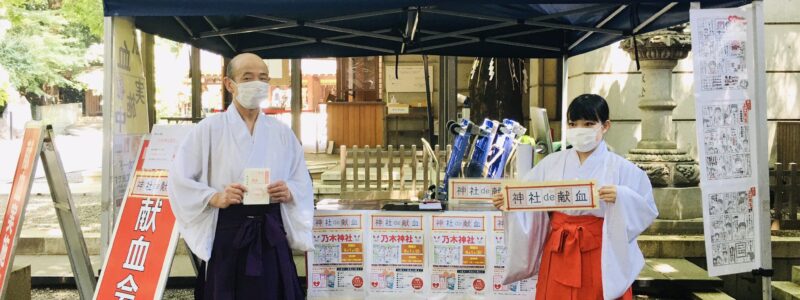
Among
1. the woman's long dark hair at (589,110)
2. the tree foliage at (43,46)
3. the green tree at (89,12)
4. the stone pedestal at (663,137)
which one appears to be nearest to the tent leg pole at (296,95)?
the green tree at (89,12)

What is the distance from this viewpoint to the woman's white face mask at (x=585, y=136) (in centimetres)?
335

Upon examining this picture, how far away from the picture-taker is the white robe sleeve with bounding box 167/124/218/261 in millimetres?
3570

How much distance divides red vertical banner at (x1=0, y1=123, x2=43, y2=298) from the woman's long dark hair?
3621mm

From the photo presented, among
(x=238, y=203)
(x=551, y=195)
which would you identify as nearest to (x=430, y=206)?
(x=551, y=195)

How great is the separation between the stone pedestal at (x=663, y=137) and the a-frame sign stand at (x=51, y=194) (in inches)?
248

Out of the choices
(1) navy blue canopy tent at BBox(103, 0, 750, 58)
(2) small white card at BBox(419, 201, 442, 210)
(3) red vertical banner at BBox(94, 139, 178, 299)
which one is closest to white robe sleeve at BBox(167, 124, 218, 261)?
(3) red vertical banner at BBox(94, 139, 178, 299)

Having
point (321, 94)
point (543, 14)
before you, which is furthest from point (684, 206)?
point (321, 94)

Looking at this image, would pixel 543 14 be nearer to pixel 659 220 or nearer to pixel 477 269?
pixel 477 269

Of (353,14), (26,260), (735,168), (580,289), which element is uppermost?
(353,14)

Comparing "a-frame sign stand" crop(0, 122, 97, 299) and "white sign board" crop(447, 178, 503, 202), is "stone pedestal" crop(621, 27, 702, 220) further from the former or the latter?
"a-frame sign stand" crop(0, 122, 97, 299)

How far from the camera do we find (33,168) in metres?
4.61

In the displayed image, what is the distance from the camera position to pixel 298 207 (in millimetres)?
3789

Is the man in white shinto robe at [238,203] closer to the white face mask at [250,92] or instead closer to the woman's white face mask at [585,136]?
the white face mask at [250,92]

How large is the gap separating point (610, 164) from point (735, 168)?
137cm
